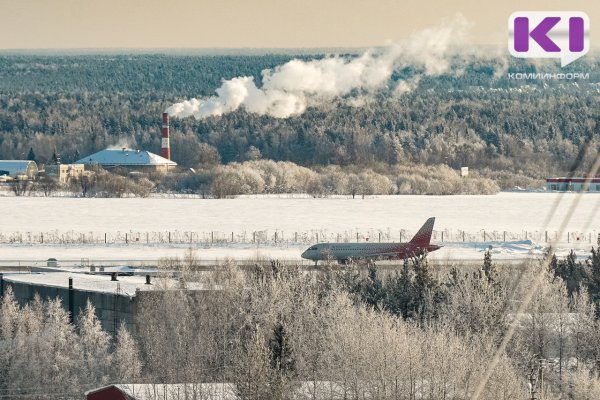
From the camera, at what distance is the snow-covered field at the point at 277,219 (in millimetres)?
68125

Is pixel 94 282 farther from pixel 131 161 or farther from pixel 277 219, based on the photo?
pixel 131 161

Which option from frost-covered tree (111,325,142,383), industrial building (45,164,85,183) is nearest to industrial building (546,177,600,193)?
industrial building (45,164,85,183)

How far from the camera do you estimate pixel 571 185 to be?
405ft

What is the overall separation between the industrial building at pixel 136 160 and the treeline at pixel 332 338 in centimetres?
8947

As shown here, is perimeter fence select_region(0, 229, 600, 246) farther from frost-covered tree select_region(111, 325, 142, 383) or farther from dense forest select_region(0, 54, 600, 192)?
dense forest select_region(0, 54, 600, 192)

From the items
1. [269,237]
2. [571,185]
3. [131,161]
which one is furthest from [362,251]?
[131,161]

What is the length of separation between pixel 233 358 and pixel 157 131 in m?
140

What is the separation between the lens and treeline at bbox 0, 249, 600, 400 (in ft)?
120

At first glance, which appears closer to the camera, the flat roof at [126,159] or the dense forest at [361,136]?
the flat roof at [126,159]

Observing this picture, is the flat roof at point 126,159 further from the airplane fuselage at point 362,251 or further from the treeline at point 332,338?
the treeline at point 332,338

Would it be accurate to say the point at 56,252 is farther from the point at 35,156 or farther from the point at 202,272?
the point at 35,156

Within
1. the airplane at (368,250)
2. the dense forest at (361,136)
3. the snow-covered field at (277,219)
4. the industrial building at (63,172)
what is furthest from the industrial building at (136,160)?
the airplane at (368,250)

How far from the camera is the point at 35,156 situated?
167 meters

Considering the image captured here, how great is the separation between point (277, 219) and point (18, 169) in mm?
57004
